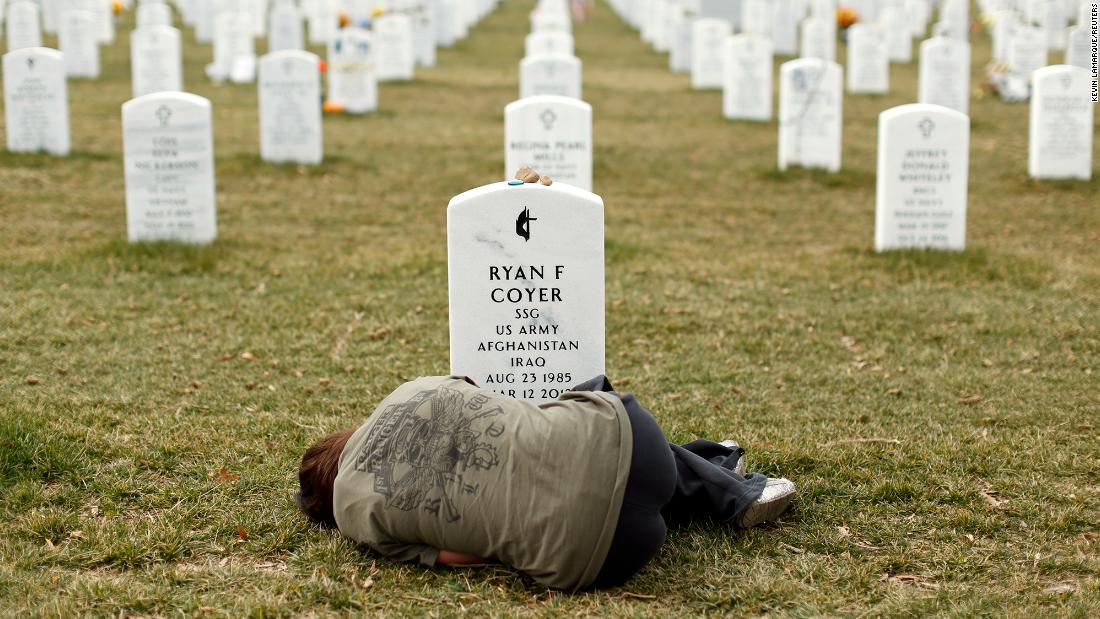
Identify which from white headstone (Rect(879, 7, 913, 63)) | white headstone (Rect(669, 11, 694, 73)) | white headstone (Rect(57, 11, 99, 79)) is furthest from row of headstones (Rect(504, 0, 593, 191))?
white headstone (Rect(879, 7, 913, 63))

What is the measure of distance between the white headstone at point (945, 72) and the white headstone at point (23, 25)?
48.2ft

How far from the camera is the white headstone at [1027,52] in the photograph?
19.9m

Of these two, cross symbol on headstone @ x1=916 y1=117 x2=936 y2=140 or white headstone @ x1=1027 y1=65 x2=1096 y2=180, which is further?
white headstone @ x1=1027 y1=65 x2=1096 y2=180

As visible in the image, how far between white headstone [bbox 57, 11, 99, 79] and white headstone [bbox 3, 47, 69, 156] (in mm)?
8323

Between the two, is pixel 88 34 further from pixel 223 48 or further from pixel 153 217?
pixel 153 217

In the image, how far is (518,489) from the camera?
388cm

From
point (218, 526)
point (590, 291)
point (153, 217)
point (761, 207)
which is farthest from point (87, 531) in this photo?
point (761, 207)

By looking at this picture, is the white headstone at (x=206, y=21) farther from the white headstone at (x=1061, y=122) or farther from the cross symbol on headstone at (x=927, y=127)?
the cross symbol on headstone at (x=927, y=127)

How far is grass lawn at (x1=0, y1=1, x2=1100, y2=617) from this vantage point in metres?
4.15

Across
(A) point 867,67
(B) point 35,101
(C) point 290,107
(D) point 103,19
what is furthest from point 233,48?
(A) point 867,67

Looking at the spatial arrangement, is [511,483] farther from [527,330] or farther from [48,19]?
[48,19]

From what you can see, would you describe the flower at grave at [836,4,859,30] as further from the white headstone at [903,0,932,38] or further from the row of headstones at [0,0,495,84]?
the row of headstones at [0,0,495,84]

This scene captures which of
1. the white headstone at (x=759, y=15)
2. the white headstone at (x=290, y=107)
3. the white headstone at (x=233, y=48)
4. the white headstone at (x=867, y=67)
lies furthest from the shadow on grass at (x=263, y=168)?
the white headstone at (x=759, y=15)

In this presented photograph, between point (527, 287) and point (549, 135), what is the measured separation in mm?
4435
